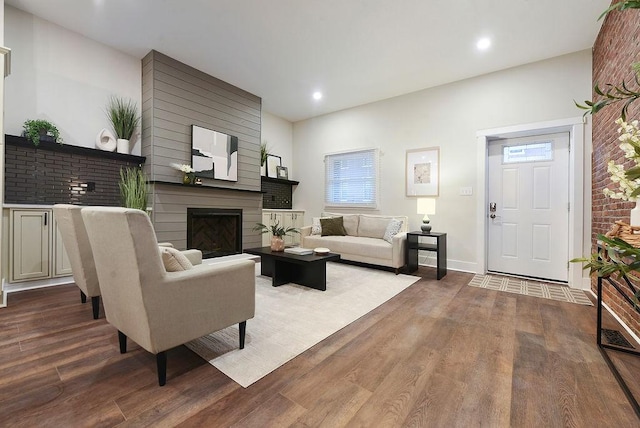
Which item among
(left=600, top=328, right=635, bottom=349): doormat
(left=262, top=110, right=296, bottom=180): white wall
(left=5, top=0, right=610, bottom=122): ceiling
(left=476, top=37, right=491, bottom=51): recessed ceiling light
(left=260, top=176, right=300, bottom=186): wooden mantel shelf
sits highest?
(left=5, top=0, right=610, bottom=122): ceiling

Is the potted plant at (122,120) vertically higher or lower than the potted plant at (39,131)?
higher

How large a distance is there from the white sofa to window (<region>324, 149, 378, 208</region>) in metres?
0.49

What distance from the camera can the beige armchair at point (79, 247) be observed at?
218 centimetres

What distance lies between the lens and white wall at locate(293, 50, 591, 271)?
3.64 meters

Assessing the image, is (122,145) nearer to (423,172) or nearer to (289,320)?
(289,320)

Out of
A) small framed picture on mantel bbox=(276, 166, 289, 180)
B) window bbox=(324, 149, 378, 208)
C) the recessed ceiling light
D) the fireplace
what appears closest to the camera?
the recessed ceiling light

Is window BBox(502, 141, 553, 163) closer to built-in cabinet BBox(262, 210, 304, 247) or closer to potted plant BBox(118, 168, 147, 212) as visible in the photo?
built-in cabinet BBox(262, 210, 304, 247)

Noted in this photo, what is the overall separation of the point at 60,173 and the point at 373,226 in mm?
4451

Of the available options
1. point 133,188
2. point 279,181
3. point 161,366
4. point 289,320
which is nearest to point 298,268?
point 289,320

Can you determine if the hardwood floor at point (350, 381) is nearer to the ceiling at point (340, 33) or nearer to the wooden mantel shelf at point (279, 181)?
the ceiling at point (340, 33)

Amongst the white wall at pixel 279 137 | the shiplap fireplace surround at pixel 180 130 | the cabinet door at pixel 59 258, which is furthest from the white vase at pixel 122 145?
the white wall at pixel 279 137

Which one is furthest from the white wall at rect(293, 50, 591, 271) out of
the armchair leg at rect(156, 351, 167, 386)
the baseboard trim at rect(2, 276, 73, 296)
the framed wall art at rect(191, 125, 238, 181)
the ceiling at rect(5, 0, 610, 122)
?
the baseboard trim at rect(2, 276, 73, 296)

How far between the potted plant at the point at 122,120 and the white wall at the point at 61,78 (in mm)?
79

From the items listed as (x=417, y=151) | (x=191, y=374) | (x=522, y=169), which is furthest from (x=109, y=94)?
(x=522, y=169)
